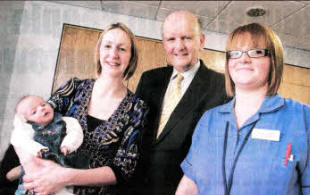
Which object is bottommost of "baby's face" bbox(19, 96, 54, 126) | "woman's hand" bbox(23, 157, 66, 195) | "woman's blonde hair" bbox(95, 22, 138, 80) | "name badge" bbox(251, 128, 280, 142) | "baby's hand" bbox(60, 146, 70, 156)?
"woman's hand" bbox(23, 157, 66, 195)

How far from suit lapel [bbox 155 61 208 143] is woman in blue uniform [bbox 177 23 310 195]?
0.06 meters

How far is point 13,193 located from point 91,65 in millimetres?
450

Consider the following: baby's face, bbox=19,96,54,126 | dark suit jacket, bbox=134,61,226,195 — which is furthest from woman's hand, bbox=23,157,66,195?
dark suit jacket, bbox=134,61,226,195

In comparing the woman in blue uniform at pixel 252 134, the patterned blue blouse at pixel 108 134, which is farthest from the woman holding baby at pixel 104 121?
the woman in blue uniform at pixel 252 134

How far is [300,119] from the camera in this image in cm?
66

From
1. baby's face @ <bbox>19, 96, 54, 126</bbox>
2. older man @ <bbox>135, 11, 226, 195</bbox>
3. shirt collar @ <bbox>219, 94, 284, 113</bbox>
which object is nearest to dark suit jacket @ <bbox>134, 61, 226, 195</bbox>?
older man @ <bbox>135, 11, 226, 195</bbox>

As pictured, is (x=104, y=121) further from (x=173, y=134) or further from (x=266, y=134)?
(x=266, y=134)

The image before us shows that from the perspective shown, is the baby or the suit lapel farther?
the suit lapel

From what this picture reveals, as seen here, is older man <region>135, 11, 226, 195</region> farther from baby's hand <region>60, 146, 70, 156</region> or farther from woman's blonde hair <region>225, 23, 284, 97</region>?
baby's hand <region>60, 146, 70, 156</region>

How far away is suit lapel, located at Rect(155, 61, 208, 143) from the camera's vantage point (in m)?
0.74

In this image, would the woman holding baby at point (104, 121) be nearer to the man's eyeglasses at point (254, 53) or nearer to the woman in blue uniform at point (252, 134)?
the woman in blue uniform at point (252, 134)

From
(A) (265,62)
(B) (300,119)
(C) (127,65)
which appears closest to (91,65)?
(C) (127,65)

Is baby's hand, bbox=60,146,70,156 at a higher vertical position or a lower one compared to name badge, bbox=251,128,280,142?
lower

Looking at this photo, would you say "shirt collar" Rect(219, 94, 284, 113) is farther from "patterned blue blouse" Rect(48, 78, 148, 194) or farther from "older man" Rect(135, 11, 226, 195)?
"patterned blue blouse" Rect(48, 78, 148, 194)
